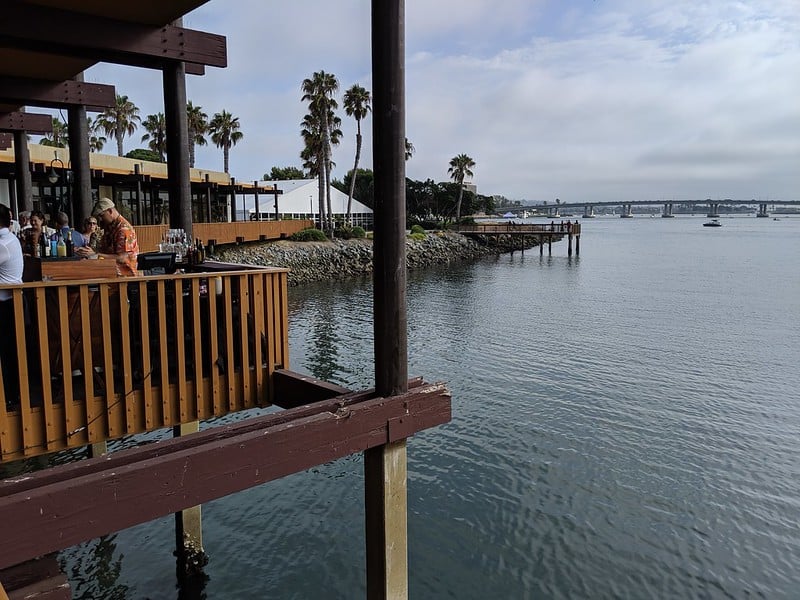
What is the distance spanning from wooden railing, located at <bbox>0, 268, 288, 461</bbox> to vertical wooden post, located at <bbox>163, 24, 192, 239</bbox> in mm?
1756

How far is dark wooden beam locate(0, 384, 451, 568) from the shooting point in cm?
273

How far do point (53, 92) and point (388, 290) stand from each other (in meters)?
6.99

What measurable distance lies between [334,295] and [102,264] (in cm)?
2847

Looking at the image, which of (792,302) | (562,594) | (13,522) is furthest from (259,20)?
(792,302)

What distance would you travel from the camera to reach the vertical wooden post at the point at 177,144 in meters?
6.44

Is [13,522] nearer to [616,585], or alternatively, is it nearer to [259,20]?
[259,20]

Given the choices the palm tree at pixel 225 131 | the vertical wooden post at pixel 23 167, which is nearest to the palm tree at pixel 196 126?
the palm tree at pixel 225 131

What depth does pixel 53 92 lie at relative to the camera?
330 inches

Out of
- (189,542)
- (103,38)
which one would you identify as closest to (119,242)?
(103,38)

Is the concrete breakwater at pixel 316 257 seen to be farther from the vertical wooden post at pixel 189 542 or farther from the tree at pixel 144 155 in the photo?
the vertical wooden post at pixel 189 542

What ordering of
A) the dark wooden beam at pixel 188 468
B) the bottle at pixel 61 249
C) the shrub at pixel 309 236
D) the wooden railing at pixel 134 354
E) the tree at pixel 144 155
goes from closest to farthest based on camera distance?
the dark wooden beam at pixel 188 468, the wooden railing at pixel 134 354, the bottle at pixel 61 249, the shrub at pixel 309 236, the tree at pixel 144 155

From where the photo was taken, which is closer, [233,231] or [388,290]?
[388,290]

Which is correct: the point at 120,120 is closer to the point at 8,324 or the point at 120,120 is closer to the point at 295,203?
the point at 295,203

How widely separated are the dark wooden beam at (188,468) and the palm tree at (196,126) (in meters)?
45.7
